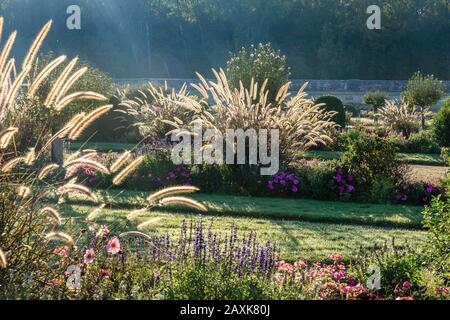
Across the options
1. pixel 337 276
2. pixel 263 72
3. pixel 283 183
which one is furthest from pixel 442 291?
pixel 263 72

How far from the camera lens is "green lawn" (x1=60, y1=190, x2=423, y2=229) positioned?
8.30 metres

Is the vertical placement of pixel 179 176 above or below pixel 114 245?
below

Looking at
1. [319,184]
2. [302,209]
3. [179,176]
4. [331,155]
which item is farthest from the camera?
[331,155]

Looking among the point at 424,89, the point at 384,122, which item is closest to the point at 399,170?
the point at 384,122

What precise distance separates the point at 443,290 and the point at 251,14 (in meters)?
46.5

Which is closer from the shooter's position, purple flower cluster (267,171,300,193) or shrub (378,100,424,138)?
purple flower cluster (267,171,300,193)

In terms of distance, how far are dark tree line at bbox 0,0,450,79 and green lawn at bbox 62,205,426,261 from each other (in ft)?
127

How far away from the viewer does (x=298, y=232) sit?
24.6 feet

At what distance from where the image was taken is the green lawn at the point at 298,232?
6609mm
